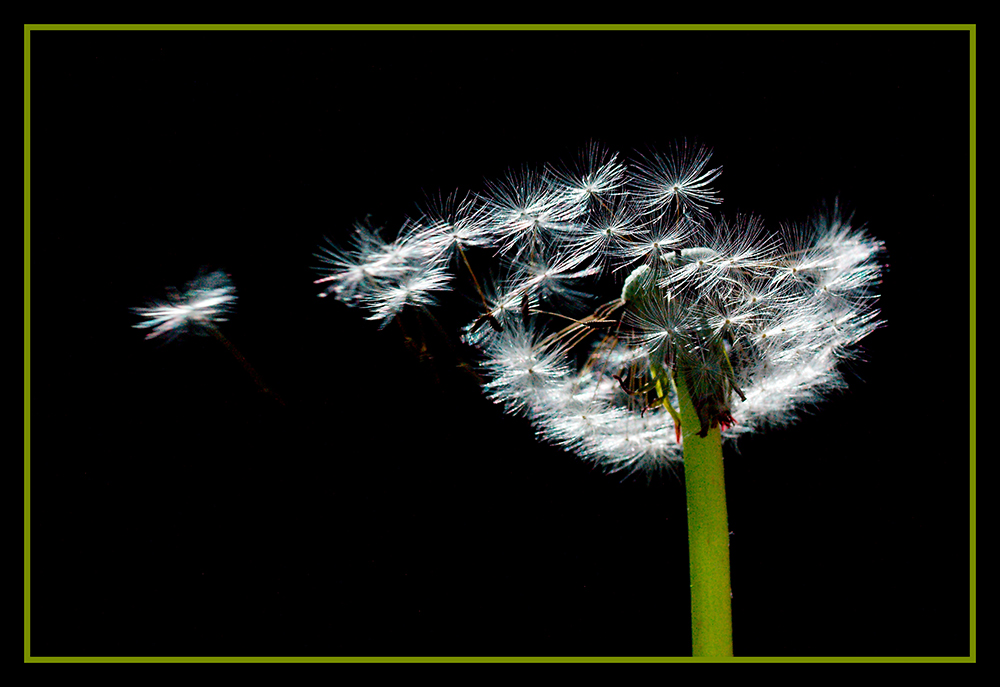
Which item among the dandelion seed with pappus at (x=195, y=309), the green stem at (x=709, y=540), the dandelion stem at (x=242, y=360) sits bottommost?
the green stem at (x=709, y=540)

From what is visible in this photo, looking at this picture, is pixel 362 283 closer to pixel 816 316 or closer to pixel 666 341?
pixel 666 341

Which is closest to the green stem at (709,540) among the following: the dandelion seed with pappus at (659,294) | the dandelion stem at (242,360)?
the dandelion seed with pappus at (659,294)

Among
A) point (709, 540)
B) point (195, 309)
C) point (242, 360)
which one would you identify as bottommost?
point (709, 540)

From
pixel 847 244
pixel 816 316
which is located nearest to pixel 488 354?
pixel 816 316

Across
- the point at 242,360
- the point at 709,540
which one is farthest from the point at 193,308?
the point at 709,540

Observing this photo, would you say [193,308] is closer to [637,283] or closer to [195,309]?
[195,309]

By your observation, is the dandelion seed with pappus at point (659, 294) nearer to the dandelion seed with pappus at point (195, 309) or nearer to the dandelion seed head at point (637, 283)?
the dandelion seed head at point (637, 283)
